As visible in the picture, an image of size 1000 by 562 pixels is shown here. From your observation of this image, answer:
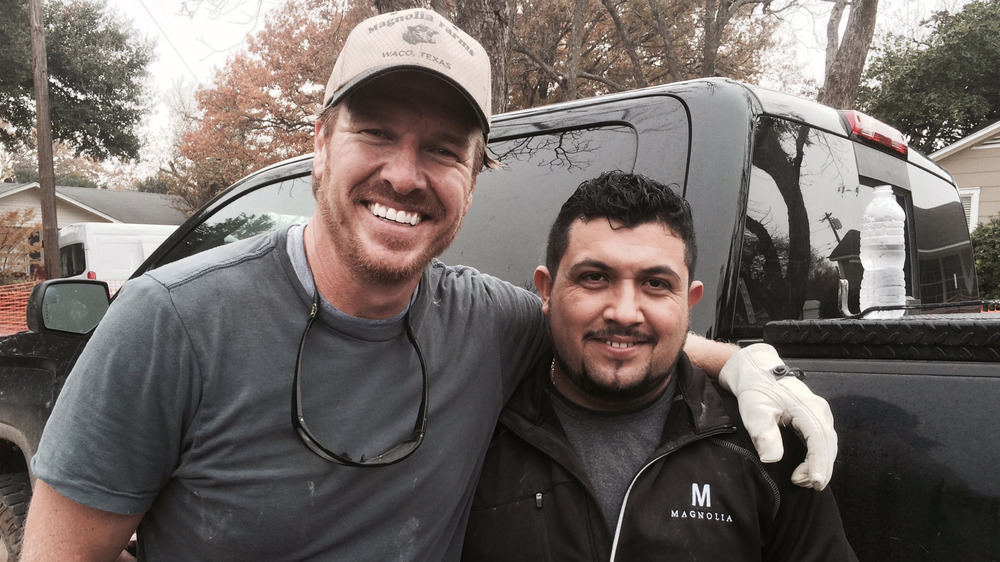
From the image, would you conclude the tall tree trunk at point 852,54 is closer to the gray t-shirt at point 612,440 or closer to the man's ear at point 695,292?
the man's ear at point 695,292

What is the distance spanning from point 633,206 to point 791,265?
61 cm

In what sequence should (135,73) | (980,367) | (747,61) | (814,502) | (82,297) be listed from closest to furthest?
(980,367)
(814,502)
(82,297)
(747,61)
(135,73)

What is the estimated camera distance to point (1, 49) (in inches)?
722

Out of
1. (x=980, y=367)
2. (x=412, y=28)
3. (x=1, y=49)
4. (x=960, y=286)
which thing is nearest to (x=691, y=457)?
(x=980, y=367)

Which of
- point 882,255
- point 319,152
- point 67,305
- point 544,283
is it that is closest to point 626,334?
point 544,283

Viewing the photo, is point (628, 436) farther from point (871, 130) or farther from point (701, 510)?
point (871, 130)

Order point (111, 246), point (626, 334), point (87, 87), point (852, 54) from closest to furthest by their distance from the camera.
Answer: point (626, 334), point (852, 54), point (111, 246), point (87, 87)

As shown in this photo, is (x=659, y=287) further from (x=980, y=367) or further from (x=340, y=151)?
(x=340, y=151)

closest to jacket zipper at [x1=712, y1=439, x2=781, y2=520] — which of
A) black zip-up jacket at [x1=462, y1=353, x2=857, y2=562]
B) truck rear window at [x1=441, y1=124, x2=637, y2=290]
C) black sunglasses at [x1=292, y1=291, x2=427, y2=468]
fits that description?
black zip-up jacket at [x1=462, y1=353, x2=857, y2=562]

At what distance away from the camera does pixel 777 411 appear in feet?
4.59

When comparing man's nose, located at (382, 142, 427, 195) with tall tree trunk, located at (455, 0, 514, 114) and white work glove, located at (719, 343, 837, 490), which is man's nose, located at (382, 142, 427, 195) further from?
tall tree trunk, located at (455, 0, 514, 114)

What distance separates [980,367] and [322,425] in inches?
49.3

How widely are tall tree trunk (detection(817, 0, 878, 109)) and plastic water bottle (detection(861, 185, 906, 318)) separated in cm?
666

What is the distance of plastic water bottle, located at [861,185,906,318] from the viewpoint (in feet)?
7.07
